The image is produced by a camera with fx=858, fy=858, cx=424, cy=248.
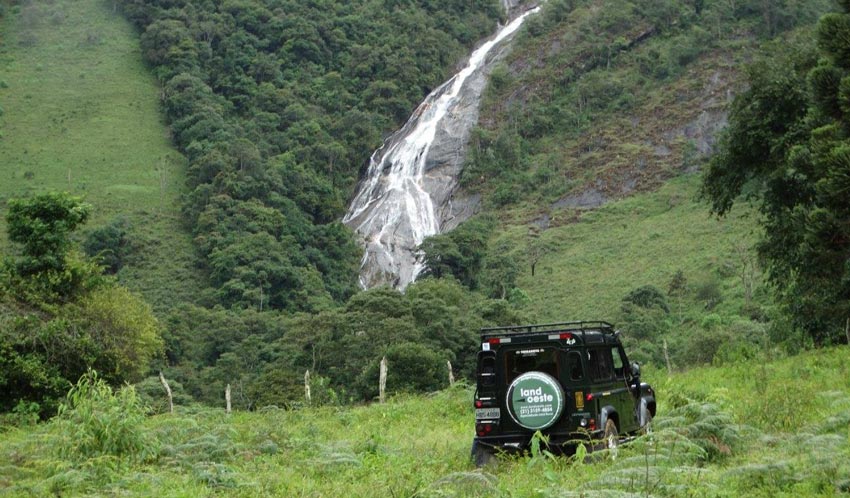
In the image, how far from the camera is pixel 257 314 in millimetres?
65438

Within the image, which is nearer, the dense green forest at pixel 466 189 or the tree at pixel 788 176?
the tree at pixel 788 176

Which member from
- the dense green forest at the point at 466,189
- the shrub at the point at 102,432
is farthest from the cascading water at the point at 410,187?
the shrub at the point at 102,432

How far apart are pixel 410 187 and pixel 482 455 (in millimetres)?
76534

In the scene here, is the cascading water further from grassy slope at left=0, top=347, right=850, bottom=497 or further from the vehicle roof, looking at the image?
the vehicle roof

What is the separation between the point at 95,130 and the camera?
96.2 meters

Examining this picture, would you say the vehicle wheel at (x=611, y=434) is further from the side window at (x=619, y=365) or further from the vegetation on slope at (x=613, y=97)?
the vegetation on slope at (x=613, y=97)

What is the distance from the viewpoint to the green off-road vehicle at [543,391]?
38.5 ft

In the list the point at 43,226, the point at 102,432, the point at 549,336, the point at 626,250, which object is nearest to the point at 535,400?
the point at 549,336

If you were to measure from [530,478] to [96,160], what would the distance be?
88.1 metres

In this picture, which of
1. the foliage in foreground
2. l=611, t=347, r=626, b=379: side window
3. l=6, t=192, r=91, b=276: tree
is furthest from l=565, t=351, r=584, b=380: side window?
l=6, t=192, r=91, b=276: tree

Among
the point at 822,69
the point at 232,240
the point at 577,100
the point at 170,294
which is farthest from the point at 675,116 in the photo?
the point at 822,69

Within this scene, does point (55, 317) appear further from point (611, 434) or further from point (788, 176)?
point (788, 176)

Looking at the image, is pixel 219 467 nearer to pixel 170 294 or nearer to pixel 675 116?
Result: pixel 170 294

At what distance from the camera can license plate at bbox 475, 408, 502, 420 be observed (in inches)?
477
